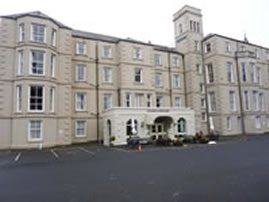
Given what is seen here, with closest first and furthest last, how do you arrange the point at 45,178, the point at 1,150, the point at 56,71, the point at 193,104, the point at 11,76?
1. the point at 45,178
2. the point at 1,150
3. the point at 11,76
4. the point at 56,71
5. the point at 193,104

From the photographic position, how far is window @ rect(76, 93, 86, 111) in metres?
30.0

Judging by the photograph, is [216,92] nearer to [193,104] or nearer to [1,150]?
[193,104]

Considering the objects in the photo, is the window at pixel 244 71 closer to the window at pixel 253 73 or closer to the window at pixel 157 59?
the window at pixel 253 73

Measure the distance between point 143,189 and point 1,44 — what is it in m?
25.0

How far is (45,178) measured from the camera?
31.7 feet

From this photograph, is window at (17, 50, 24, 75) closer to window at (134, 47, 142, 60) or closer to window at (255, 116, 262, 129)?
window at (134, 47, 142, 60)

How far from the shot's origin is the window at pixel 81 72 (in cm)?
3069

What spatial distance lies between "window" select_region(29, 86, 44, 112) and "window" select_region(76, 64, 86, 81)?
21.2 ft

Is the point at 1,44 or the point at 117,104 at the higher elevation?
the point at 1,44

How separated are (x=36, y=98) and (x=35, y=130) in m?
3.38

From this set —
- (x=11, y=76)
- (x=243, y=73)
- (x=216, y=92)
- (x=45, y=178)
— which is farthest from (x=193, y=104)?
(x=45, y=178)

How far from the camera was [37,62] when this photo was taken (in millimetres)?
25391

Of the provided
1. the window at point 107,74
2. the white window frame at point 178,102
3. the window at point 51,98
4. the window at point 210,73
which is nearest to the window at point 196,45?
the window at point 210,73

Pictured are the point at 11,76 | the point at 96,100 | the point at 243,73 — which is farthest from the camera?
the point at 243,73
